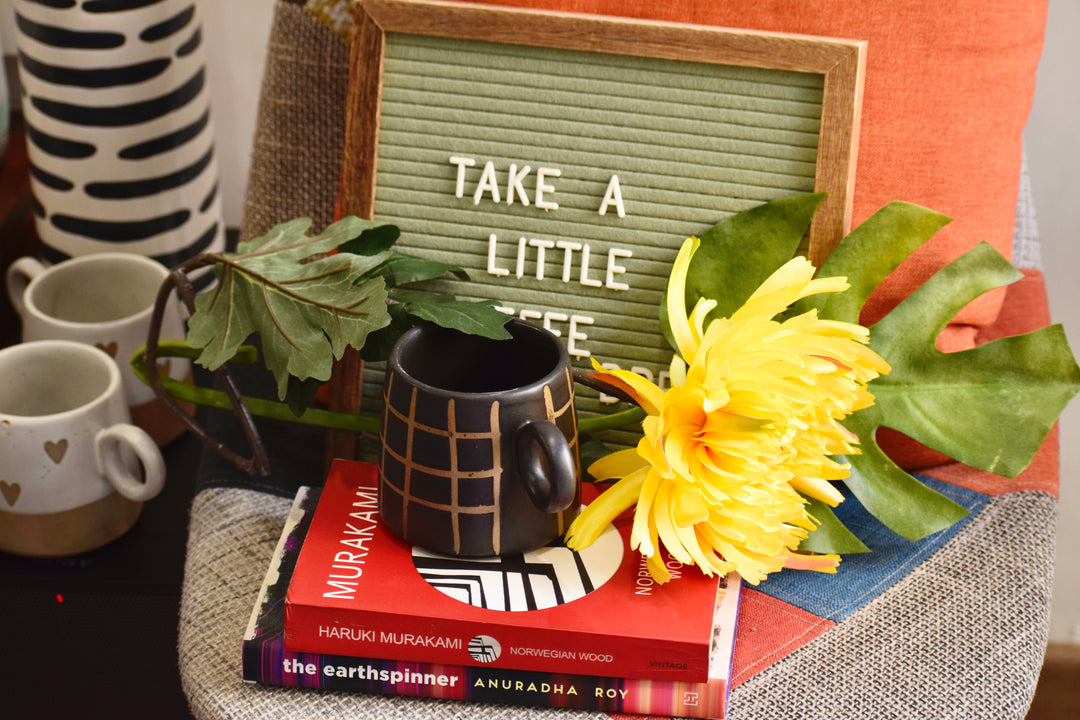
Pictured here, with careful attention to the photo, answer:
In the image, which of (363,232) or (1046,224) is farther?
(1046,224)

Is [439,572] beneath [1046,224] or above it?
beneath

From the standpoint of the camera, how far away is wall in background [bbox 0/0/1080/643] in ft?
3.53

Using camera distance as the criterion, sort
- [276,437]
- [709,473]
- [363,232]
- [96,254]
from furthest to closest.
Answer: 1. [96,254]
2. [276,437]
3. [363,232]
4. [709,473]

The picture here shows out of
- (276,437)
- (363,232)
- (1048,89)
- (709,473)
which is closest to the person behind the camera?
(709,473)

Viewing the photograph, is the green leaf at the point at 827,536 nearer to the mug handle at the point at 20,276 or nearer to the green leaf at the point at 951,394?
the green leaf at the point at 951,394

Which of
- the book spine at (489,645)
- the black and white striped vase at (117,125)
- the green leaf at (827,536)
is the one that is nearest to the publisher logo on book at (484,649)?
the book spine at (489,645)

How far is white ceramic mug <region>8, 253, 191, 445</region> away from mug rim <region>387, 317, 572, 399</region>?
364mm

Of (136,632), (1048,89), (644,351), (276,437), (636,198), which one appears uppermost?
(1048,89)

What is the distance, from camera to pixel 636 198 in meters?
0.66

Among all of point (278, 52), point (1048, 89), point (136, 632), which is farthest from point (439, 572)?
point (1048, 89)

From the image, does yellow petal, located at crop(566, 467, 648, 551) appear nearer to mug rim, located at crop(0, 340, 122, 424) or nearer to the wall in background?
mug rim, located at crop(0, 340, 122, 424)

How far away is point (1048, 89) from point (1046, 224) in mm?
164

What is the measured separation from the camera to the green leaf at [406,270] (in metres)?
0.63

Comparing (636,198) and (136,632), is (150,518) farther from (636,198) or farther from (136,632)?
(636,198)
